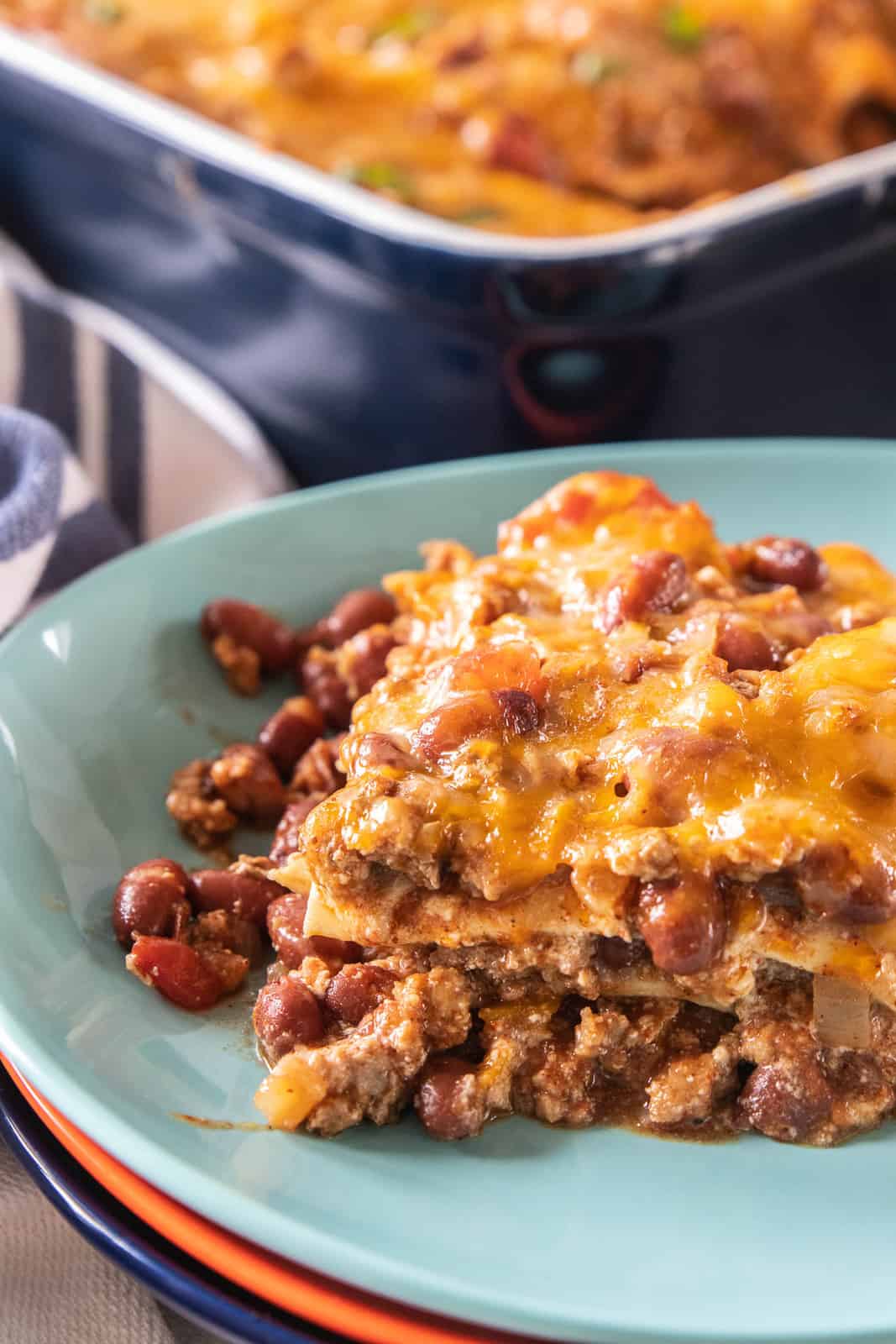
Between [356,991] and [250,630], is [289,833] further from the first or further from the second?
[250,630]

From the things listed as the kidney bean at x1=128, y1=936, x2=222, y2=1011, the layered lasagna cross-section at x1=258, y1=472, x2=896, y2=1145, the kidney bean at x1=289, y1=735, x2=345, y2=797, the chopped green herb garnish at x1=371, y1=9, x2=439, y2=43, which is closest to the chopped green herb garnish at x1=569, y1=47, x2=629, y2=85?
the chopped green herb garnish at x1=371, y1=9, x2=439, y2=43

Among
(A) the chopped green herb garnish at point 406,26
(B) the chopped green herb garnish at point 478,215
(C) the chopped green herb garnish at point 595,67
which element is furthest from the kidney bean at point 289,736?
(A) the chopped green herb garnish at point 406,26

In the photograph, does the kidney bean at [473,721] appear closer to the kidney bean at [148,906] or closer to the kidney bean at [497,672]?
the kidney bean at [497,672]

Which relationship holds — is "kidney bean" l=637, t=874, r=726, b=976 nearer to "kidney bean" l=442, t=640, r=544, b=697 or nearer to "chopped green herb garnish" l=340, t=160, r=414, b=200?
"kidney bean" l=442, t=640, r=544, b=697

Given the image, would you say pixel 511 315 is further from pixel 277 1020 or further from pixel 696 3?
pixel 277 1020

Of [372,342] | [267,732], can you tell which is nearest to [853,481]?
[372,342]

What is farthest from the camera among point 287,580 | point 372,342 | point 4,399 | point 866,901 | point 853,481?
point 4,399

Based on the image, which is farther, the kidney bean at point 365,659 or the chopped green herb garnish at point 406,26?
the chopped green herb garnish at point 406,26
